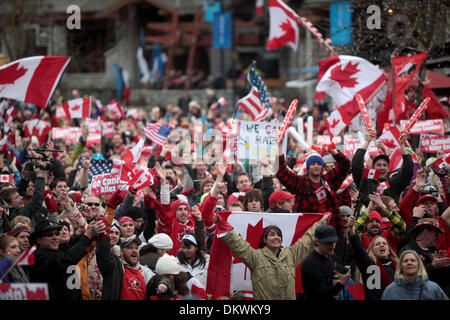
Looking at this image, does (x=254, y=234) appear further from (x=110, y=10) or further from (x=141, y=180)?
(x=110, y=10)

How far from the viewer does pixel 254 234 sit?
7.69 metres

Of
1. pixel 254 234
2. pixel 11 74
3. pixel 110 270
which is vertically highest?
pixel 11 74

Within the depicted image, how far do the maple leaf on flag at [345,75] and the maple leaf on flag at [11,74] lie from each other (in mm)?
5170

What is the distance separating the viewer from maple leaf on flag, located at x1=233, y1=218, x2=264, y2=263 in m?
7.67

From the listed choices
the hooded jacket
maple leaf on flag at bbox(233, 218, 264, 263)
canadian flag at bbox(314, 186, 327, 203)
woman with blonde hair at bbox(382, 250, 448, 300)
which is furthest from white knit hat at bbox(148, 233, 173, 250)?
woman with blonde hair at bbox(382, 250, 448, 300)

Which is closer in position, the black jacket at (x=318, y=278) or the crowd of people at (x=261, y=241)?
the black jacket at (x=318, y=278)

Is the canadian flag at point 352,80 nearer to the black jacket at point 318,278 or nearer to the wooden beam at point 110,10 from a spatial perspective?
the black jacket at point 318,278

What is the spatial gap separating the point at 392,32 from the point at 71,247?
1038 cm

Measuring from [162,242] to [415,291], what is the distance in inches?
110

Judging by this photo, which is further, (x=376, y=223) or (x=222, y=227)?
(x=376, y=223)

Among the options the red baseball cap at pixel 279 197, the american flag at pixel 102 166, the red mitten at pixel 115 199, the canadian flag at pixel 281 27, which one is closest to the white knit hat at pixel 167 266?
the red mitten at pixel 115 199

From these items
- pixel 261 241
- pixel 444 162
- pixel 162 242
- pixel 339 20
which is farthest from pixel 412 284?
pixel 339 20

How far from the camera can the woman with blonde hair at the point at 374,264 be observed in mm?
7320

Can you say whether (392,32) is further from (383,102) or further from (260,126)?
(260,126)
